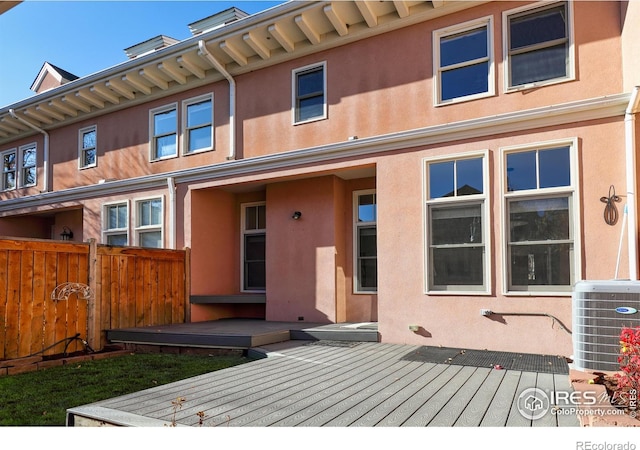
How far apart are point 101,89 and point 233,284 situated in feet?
16.5

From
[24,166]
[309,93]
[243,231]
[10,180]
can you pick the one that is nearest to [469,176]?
[309,93]

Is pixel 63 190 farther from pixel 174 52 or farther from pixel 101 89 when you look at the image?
pixel 174 52

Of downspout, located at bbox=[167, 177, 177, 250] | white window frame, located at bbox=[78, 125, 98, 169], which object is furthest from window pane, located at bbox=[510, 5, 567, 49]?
white window frame, located at bbox=[78, 125, 98, 169]

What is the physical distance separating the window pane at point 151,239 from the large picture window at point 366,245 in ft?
13.2

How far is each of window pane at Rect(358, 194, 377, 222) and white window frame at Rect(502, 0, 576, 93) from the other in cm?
288

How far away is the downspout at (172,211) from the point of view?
8938 millimetres

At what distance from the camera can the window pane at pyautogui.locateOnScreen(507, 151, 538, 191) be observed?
5785 mm

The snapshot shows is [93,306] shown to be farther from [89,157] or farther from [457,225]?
[457,225]

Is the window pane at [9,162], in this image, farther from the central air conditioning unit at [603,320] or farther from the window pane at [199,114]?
the central air conditioning unit at [603,320]

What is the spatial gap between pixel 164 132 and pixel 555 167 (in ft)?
24.2

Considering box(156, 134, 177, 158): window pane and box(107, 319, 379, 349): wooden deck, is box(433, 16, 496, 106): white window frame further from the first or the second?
box(156, 134, 177, 158): window pane

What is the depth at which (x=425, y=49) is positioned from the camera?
672cm

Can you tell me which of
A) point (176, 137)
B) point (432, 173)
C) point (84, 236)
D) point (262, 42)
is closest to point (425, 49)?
point (432, 173)

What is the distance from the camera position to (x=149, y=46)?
1109 centimetres
